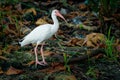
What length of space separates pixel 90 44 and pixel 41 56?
3.32 feet

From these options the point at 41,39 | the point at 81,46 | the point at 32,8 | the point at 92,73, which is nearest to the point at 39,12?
the point at 32,8


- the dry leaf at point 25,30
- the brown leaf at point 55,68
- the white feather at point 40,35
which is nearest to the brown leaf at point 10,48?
the white feather at point 40,35

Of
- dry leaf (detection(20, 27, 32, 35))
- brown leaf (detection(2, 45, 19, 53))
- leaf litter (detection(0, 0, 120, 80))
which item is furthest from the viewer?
dry leaf (detection(20, 27, 32, 35))

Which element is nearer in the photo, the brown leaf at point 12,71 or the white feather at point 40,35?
the brown leaf at point 12,71

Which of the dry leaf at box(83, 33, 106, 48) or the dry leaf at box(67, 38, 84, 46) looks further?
the dry leaf at box(67, 38, 84, 46)

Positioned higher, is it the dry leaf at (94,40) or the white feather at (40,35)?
the white feather at (40,35)

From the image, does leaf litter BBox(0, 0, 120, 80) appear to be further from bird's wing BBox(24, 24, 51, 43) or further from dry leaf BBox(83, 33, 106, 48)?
bird's wing BBox(24, 24, 51, 43)

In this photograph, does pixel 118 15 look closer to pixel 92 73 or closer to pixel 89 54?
pixel 89 54

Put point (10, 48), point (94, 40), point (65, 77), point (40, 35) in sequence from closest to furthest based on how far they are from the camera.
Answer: point (65, 77) → point (40, 35) → point (10, 48) → point (94, 40)

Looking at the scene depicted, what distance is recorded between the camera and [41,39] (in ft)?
23.1

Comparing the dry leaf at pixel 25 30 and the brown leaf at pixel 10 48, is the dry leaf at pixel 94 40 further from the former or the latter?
the dry leaf at pixel 25 30

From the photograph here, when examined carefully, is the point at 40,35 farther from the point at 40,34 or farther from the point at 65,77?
the point at 65,77

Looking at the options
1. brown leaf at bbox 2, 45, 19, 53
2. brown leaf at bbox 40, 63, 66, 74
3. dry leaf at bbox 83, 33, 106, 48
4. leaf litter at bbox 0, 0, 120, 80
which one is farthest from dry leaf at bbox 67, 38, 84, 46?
brown leaf at bbox 40, 63, 66, 74

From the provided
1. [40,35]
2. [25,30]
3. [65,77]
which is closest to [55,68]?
[65,77]
